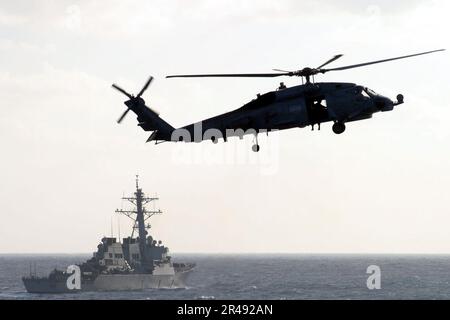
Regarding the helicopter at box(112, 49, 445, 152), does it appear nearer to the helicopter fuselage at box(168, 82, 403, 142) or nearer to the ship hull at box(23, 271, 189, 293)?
the helicopter fuselage at box(168, 82, 403, 142)

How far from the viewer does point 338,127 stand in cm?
2633

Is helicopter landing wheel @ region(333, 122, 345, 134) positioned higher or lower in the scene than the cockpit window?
lower

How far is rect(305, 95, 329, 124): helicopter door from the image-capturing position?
2625 cm

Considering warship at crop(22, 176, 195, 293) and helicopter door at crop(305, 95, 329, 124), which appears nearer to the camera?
helicopter door at crop(305, 95, 329, 124)

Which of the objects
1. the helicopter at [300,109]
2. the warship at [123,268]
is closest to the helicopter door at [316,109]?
the helicopter at [300,109]

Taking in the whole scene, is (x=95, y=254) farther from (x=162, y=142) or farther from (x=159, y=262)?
(x=162, y=142)

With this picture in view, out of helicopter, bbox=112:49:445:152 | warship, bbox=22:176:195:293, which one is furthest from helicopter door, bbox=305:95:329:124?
warship, bbox=22:176:195:293

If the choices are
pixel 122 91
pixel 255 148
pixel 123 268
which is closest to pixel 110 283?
pixel 123 268

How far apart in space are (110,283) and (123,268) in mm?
3270

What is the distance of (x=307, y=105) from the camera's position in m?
26.2

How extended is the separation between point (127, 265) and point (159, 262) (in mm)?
5421
